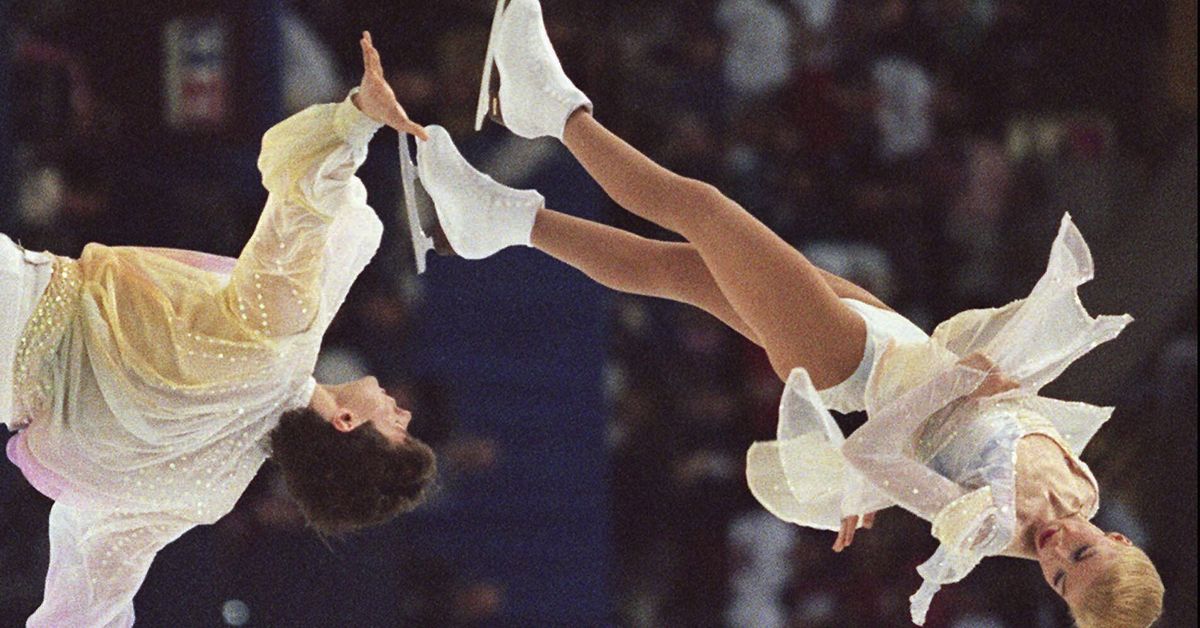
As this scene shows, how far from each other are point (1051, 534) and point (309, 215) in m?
1.43

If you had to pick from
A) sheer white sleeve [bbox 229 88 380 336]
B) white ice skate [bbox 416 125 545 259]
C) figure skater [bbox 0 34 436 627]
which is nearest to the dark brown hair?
figure skater [bbox 0 34 436 627]

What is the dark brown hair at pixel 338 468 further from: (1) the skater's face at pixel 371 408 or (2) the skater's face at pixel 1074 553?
(2) the skater's face at pixel 1074 553

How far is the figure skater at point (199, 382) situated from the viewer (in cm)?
289

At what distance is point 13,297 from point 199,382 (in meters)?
0.35

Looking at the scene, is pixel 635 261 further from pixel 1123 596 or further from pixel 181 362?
Answer: pixel 1123 596

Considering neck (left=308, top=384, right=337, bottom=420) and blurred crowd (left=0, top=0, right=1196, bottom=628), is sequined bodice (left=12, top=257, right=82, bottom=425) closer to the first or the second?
neck (left=308, top=384, right=337, bottom=420)

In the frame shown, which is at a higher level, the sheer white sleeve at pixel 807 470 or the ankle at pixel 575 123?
the ankle at pixel 575 123

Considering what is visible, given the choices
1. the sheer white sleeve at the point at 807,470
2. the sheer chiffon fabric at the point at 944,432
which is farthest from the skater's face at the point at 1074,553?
the sheer white sleeve at the point at 807,470

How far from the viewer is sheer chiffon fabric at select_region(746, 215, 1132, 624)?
2.79 m

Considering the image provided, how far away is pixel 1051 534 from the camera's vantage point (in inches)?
113

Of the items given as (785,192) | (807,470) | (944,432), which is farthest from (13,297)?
(785,192)

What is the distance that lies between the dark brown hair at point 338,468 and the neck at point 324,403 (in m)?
0.01

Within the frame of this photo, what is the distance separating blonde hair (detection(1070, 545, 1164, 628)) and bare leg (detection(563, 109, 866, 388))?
1.96 feet

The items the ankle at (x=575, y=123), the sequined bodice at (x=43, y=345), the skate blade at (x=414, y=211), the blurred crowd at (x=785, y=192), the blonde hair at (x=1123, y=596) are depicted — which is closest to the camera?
the blonde hair at (x=1123, y=596)
